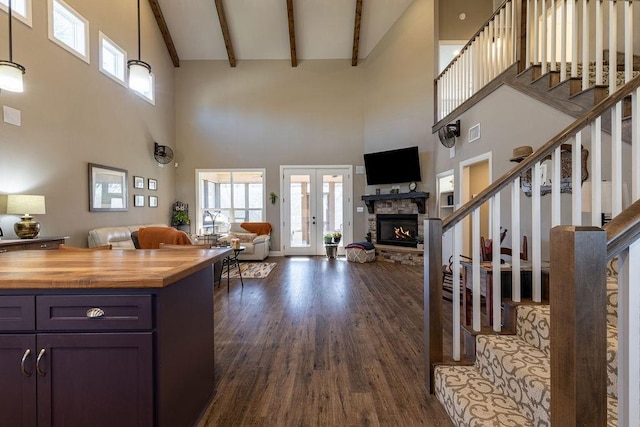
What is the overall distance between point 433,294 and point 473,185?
15.0 ft

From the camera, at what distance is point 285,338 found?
2660mm

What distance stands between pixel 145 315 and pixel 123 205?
543 cm

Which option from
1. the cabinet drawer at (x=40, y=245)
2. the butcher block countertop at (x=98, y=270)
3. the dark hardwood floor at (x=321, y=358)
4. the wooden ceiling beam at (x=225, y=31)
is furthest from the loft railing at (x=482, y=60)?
the cabinet drawer at (x=40, y=245)


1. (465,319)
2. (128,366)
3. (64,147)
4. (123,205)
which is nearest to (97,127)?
(64,147)

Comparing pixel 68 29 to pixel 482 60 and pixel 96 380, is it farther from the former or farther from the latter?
pixel 482 60

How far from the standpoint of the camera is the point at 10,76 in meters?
2.93

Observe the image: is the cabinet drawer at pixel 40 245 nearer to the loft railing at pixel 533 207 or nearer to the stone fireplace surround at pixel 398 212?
the loft railing at pixel 533 207

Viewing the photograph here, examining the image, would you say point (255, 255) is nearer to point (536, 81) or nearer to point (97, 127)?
point (97, 127)

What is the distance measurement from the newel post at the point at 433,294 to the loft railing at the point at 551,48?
80.1 inches

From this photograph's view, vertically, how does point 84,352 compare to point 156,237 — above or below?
below

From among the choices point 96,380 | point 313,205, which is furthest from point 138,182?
point 96,380

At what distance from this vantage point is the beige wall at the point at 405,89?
5.84 meters

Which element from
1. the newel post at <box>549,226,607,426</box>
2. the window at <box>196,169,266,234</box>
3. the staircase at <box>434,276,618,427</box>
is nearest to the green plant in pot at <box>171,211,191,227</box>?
the window at <box>196,169,266,234</box>

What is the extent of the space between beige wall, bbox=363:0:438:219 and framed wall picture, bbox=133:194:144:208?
16.8 ft
